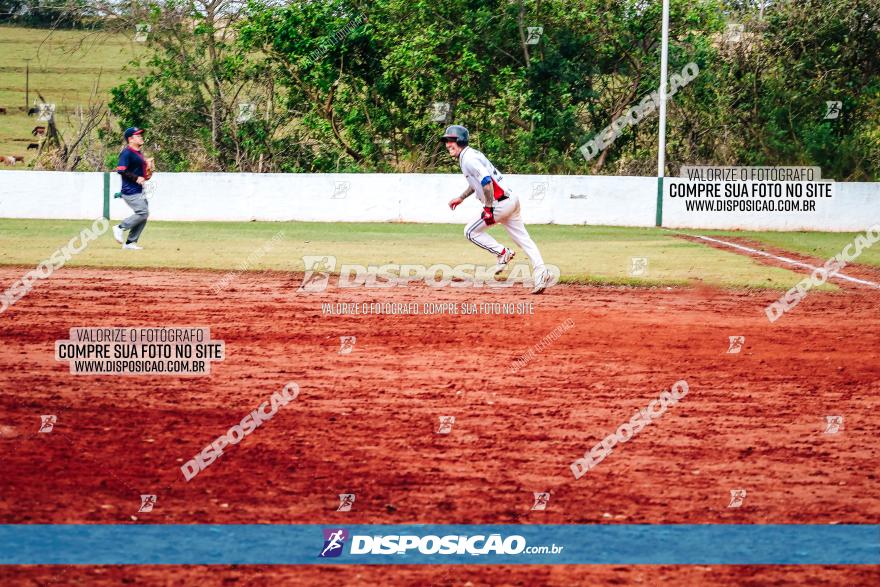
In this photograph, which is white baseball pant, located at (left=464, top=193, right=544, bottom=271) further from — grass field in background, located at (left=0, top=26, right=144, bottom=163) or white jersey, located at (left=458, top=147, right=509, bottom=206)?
grass field in background, located at (left=0, top=26, right=144, bottom=163)

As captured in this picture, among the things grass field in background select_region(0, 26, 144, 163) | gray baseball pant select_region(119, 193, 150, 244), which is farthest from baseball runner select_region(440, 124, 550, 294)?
grass field in background select_region(0, 26, 144, 163)

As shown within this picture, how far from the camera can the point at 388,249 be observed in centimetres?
2297

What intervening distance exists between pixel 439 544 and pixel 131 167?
1637 cm

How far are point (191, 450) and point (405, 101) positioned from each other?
3470 cm

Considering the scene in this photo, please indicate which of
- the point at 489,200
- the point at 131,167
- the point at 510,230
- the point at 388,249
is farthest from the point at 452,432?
the point at 388,249

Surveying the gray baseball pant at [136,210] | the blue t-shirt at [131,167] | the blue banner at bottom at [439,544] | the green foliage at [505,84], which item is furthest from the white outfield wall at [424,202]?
the blue banner at bottom at [439,544]

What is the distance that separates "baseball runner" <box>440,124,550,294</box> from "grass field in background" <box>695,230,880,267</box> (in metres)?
9.58

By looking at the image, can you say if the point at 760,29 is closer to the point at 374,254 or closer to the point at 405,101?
the point at 405,101

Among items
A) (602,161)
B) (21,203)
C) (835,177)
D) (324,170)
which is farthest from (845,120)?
(21,203)

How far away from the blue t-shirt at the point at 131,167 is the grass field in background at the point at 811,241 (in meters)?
14.0

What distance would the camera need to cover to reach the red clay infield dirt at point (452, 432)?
5.99m

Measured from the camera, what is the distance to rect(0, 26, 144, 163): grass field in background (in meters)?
53.6

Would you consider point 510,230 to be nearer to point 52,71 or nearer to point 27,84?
point 27,84

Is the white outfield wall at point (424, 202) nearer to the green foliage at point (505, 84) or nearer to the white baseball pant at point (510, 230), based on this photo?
the green foliage at point (505, 84)
